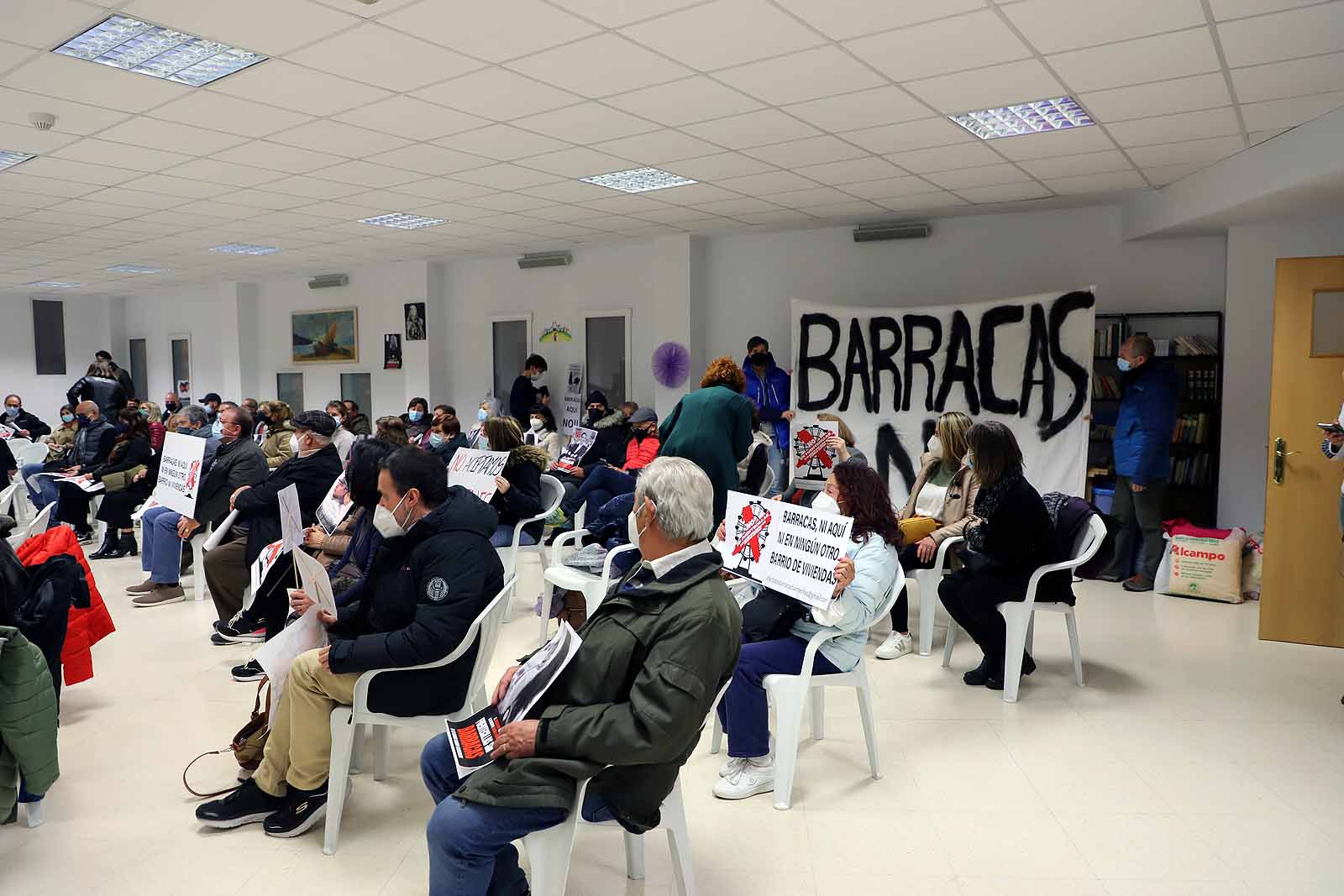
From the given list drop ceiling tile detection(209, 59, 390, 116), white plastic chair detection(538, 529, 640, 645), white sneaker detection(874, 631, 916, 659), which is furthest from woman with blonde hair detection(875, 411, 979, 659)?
drop ceiling tile detection(209, 59, 390, 116)

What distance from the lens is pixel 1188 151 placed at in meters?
5.40

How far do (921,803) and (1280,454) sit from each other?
3.31m

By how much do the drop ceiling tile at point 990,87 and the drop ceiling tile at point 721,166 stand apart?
149 centimetres

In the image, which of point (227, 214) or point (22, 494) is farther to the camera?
point (22, 494)

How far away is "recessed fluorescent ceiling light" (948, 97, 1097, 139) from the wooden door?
140 cm

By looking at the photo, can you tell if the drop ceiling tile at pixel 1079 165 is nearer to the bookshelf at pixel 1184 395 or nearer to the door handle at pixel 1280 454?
the bookshelf at pixel 1184 395

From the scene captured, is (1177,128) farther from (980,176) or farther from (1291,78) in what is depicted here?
(980,176)

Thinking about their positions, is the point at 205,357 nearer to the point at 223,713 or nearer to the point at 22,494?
the point at 22,494

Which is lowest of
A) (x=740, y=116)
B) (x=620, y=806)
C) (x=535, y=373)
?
(x=620, y=806)

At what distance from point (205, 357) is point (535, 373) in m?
7.87

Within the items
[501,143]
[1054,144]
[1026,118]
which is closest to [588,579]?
[501,143]

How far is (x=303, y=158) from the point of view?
18.7 feet

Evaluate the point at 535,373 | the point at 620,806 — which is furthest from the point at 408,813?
the point at 535,373

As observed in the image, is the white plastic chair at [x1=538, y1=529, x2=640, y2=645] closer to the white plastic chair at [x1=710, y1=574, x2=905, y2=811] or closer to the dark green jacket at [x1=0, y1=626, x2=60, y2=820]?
the white plastic chair at [x1=710, y1=574, x2=905, y2=811]
